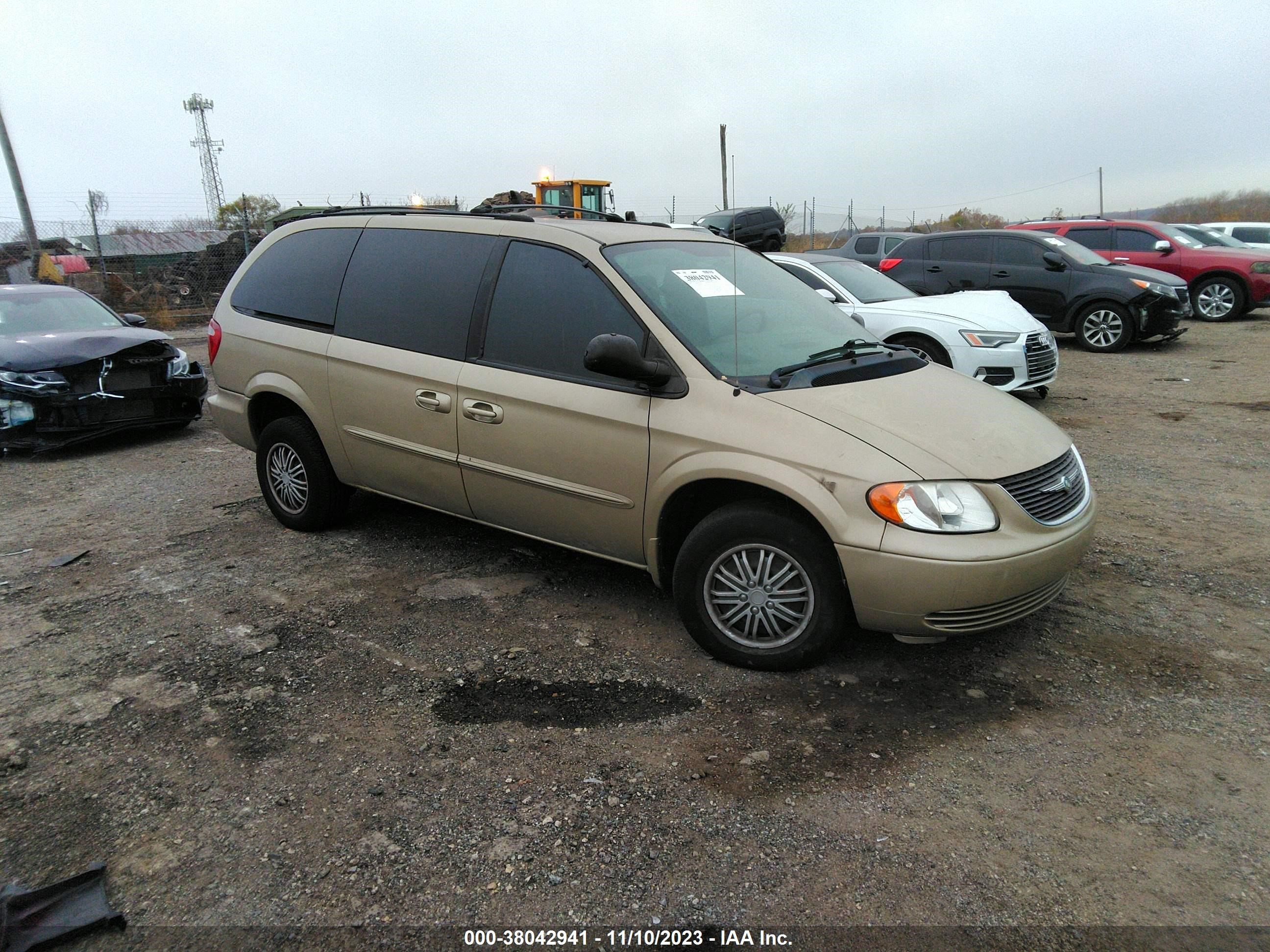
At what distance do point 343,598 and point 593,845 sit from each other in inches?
87.7

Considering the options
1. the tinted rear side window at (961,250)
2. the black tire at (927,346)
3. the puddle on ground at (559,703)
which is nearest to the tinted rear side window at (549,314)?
the puddle on ground at (559,703)

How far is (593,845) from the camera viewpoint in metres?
2.54

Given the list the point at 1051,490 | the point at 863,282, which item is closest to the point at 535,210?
the point at 1051,490

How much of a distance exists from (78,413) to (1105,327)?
1193cm

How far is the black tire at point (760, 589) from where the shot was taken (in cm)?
326

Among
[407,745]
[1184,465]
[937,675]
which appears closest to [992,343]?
[1184,465]

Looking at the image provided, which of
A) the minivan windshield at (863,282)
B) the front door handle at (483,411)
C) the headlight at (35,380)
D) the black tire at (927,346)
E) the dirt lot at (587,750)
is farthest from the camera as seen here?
the minivan windshield at (863,282)

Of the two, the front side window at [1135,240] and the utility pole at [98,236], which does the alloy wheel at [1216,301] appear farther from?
the utility pole at [98,236]

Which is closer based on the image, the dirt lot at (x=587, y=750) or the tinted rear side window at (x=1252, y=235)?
the dirt lot at (x=587, y=750)

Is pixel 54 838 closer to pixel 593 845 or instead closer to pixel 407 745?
pixel 407 745

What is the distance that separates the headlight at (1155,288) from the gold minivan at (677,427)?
349 inches

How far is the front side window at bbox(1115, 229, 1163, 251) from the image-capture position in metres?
14.2

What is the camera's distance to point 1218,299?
14.6 meters

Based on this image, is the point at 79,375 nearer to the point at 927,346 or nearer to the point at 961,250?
the point at 927,346
